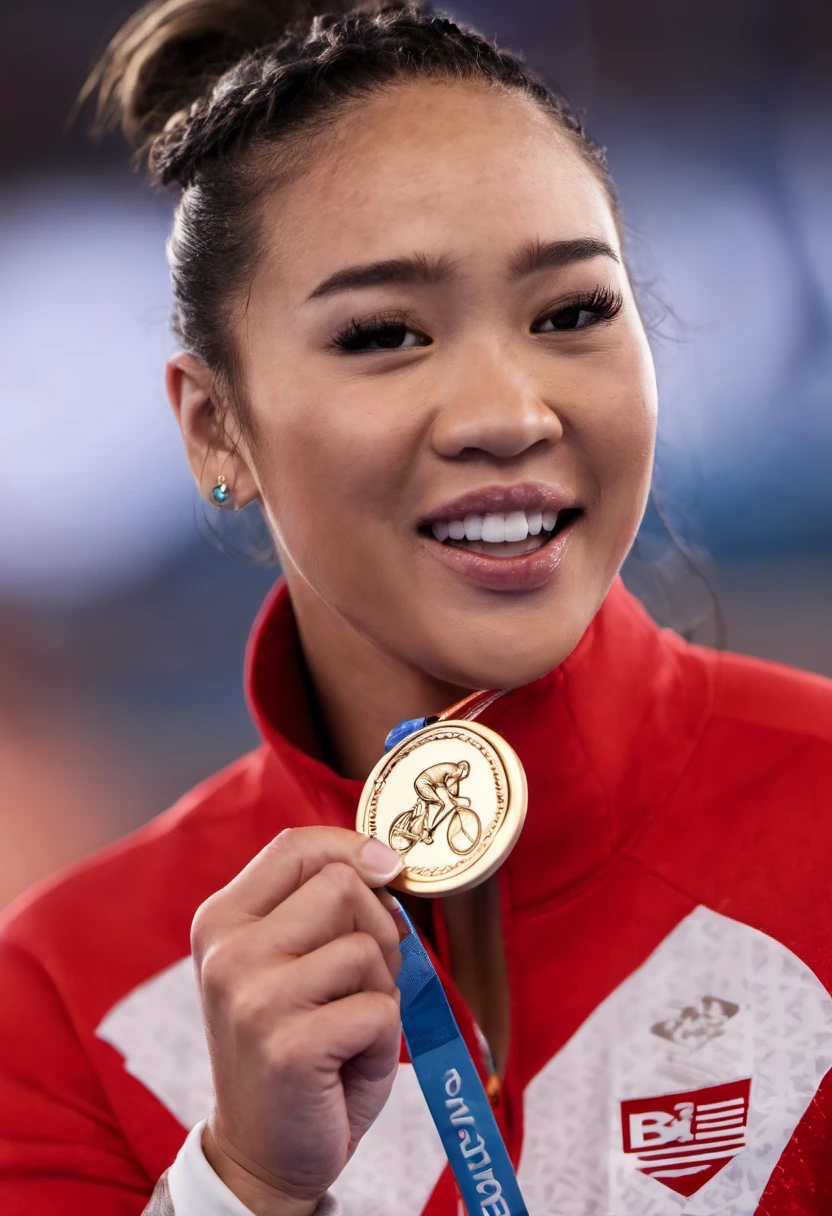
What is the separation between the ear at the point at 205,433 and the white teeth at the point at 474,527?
1.13 feet

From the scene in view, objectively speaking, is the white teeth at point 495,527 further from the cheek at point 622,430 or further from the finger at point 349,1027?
the finger at point 349,1027

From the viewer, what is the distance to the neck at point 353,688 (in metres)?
1.54

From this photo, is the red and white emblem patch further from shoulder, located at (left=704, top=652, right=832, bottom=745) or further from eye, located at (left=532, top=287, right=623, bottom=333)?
eye, located at (left=532, top=287, right=623, bottom=333)

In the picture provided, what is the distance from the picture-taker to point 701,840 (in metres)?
1.44

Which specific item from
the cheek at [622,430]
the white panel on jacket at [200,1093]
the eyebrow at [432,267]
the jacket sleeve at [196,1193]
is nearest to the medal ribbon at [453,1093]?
the jacket sleeve at [196,1193]

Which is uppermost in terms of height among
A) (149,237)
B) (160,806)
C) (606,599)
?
(149,237)

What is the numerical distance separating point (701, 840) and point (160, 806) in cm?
257

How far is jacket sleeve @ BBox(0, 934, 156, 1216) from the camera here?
145 centimetres

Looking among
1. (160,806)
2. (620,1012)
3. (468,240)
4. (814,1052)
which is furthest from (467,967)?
(160,806)

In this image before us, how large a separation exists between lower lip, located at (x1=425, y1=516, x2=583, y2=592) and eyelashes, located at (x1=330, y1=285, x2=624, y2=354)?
20 centimetres

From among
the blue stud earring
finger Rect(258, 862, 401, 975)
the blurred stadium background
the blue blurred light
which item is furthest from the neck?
the blue blurred light

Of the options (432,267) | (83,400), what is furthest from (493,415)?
(83,400)

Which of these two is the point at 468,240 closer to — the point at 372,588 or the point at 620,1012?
the point at 372,588

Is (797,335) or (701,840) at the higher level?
(797,335)
